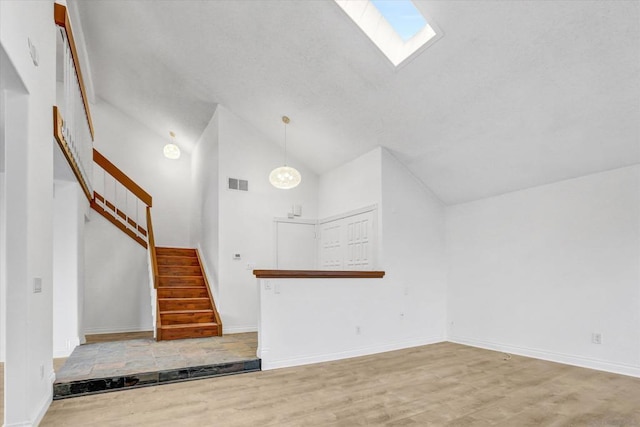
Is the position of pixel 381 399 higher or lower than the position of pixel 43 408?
lower

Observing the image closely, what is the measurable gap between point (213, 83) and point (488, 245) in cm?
531

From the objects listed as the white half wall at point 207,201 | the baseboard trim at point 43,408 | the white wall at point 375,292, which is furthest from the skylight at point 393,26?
the baseboard trim at point 43,408

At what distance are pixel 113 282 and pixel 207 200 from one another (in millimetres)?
2427

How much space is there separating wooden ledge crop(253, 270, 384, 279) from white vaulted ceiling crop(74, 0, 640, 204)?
201 centimetres

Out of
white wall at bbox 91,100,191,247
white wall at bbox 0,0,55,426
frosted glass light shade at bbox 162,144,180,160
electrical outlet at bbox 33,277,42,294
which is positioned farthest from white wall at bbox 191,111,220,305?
white wall at bbox 0,0,55,426

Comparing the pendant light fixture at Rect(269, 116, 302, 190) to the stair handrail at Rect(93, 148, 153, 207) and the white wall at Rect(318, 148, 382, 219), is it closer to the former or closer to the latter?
the white wall at Rect(318, 148, 382, 219)

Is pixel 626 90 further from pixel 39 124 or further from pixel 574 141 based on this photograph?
pixel 39 124

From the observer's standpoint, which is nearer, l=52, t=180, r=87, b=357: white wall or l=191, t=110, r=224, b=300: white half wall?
l=52, t=180, r=87, b=357: white wall

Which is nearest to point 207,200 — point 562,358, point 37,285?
point 37,285

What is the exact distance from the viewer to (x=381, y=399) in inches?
140

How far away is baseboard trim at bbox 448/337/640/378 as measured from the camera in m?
4.35

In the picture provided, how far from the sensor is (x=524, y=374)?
4371 millimetres

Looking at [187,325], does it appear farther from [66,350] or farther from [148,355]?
[66,350]

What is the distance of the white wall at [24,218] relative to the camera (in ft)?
8.68
